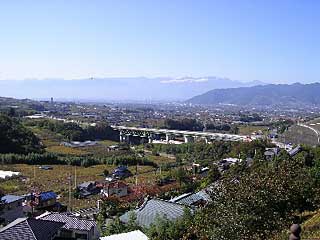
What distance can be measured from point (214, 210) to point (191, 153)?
45.5 metres

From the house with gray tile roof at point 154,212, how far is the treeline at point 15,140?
109ft

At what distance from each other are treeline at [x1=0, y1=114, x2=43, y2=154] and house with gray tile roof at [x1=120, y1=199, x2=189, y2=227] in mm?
33145

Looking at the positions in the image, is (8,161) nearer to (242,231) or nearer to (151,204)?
(151,204)

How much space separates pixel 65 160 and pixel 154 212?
96.8 feet

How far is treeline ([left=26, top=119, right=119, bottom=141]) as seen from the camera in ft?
207

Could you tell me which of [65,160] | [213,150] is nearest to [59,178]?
[65,160]

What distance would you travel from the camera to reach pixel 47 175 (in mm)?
36375

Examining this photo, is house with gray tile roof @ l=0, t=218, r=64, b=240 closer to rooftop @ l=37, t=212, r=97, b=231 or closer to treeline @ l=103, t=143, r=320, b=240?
rooftop @ l=37, t=212, r=97, b=231

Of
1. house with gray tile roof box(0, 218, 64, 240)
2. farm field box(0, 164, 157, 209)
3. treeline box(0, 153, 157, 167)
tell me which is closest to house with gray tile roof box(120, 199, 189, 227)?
house with gray tile roof box(0, 218, 64, 240)

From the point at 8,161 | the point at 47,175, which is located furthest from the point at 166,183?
the point at 8,161

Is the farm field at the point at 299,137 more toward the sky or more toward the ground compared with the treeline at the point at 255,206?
more toward the ground

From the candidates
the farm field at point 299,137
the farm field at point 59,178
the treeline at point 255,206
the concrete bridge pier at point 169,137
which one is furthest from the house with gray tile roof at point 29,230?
the concrete bridge pier at point 169,137

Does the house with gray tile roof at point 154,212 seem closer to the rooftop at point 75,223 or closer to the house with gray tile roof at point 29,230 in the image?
the rooftop at point 75,223

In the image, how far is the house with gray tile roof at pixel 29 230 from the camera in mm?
11039
